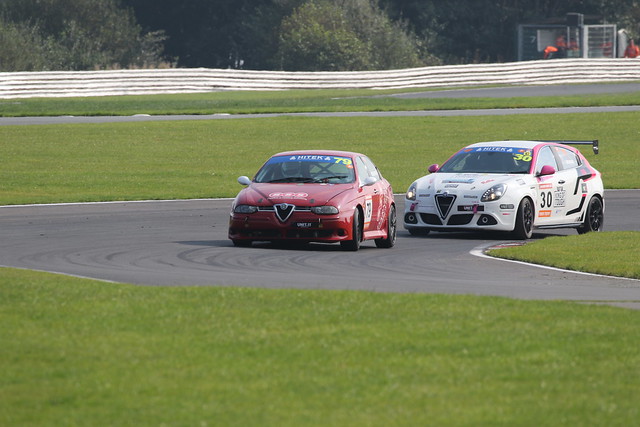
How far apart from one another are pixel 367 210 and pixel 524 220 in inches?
124

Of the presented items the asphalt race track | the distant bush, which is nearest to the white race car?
the asphalt race track

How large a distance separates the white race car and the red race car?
4.23 ft

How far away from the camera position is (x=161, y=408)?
7.16m

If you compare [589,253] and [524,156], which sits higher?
[524,156]

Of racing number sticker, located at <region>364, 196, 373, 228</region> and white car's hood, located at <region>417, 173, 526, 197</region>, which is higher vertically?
white car's hood, located at <region>417, 173, 526, 197</region>

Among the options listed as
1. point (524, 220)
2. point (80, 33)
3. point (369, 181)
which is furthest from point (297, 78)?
point (369, 181)

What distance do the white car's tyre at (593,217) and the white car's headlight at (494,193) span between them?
85.4 inches

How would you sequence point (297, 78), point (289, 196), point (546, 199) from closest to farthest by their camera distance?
point (289, 196)
point (546, 199)
point (297, 78)

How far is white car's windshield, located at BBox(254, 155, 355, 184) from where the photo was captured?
17.9 m

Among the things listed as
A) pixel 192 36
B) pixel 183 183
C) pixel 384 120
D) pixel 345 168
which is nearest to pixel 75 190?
pixel 183 183

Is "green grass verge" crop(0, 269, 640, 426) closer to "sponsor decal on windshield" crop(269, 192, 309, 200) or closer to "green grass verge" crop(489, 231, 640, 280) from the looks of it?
"green grass verge" crop(489, 231, 640, 280)

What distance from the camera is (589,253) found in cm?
1680

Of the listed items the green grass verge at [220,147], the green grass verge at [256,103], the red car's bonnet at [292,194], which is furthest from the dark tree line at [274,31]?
the red car's bonnet at [292,194]

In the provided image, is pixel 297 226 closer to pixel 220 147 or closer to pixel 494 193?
pixel 494 193
